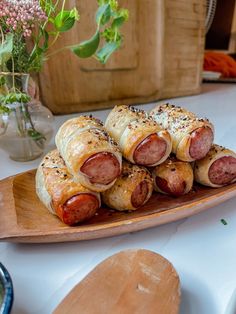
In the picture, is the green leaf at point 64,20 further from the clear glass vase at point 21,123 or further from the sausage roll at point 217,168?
the sausage roll at point 217,168

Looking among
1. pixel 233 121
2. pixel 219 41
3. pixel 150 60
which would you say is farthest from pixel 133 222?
pixel 219 41

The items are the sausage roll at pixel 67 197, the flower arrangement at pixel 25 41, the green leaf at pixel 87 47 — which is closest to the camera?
the sausage roll at pixel 67 197

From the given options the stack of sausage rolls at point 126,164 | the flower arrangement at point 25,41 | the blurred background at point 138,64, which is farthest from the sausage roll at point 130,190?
the blurred background at point 138,64

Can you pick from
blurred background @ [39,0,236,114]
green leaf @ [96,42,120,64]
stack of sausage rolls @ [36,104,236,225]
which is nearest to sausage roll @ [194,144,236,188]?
stack of sausage rolls @ [36,104,236,225]

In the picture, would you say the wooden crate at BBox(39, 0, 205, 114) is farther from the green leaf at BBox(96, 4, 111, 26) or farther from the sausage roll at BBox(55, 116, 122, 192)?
the sausage roll at BBox(55, 116, 122, 192)

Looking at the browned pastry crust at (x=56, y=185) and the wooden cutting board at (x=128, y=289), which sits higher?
the browned pastry crust at (x=56, y=185)

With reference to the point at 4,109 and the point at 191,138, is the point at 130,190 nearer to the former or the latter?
the point at 191,138

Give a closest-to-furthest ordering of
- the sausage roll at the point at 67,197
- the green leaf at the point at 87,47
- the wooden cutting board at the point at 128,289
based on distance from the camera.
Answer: the wooden cutting board at the point at 128,289, the sausage roll at the point at 67,197, the green leaf at the point at 87,47
